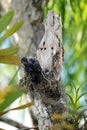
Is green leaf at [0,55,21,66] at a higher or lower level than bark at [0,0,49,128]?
lower

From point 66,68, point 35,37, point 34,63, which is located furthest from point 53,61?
point 66,68

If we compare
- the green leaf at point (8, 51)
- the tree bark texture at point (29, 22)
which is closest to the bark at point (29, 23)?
the tree bark texture at point (29, 22)

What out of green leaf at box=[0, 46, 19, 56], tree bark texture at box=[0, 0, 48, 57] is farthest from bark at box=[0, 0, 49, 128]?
green leaf at box=[0, 46, 19, 56]

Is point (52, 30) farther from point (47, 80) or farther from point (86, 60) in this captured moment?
point (86, 60)

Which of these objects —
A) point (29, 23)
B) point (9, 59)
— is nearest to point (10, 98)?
point (9, 59)

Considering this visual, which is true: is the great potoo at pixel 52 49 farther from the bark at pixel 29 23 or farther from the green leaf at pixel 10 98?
the bark at pixel 29 23

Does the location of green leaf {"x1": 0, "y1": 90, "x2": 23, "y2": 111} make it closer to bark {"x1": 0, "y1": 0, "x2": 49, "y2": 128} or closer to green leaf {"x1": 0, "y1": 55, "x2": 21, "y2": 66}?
green leaf {"x1": 0, "y1": 55, "x2": 21, "y2": 66}

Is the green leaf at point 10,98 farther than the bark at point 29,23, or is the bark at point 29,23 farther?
the bark at point 29,23

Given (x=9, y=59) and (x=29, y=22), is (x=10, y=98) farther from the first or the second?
(x=29, y=22)
